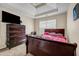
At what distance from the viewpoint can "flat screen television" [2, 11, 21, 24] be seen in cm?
162

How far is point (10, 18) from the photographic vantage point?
1694mm

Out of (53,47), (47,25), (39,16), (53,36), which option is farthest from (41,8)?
(53,47)

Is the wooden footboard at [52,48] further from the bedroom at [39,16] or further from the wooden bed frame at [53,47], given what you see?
the bedroom at [39,16]

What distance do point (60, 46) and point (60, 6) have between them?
91cm

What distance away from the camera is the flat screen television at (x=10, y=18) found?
162cm

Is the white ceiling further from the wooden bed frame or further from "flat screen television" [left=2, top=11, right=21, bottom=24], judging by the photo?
the wooden bed frame

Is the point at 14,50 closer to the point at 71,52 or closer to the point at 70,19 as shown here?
the point at 71,52

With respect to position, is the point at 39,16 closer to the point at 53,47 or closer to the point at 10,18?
the point at 10,18

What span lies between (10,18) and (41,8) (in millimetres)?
743

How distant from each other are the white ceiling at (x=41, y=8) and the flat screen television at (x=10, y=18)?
0.23m

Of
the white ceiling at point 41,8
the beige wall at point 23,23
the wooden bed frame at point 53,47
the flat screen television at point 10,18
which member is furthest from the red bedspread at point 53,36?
the flat screen television at point 10,18

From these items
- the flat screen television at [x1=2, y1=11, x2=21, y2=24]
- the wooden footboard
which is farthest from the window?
the flat screen television at [x1=2, y1=11, x2=21, y2=24]

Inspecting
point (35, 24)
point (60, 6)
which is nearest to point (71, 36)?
point (60, 6)

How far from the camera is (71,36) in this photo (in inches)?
79.5
